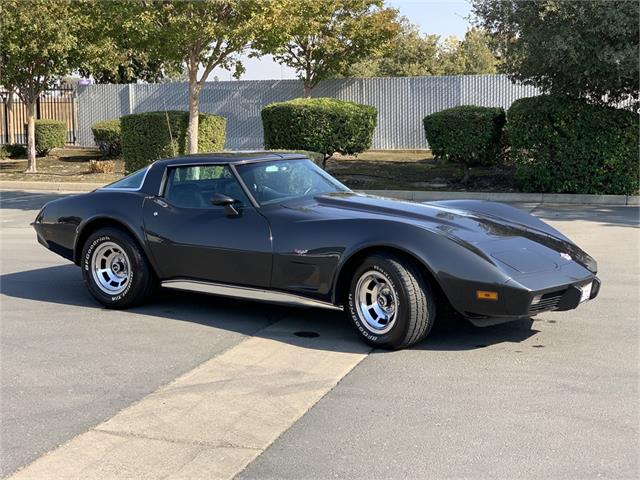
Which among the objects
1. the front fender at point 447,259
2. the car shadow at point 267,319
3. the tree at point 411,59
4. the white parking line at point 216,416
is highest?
the tree at point 411,59

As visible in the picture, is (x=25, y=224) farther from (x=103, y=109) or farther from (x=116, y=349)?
(x=103, y=109)

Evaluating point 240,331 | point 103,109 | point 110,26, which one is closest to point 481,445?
point 240,331

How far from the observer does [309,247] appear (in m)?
5.81

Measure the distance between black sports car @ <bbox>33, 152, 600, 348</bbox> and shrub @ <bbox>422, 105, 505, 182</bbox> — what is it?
32.5 ft

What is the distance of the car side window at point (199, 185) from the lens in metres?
6.50

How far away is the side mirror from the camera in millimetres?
6195


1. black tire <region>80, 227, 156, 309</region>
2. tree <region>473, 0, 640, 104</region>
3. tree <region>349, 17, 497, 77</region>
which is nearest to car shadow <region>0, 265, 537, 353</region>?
black tire <region>80, 227, 156, 309</region>

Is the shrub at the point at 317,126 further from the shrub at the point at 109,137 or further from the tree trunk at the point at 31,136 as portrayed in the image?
the shrub at the point at 109,137

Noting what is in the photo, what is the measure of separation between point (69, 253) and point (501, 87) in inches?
853

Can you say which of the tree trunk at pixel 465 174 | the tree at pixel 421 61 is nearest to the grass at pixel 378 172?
the tree trunk at pixel 465 174

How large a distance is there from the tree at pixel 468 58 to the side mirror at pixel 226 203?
41509 mm

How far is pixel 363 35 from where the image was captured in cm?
2745

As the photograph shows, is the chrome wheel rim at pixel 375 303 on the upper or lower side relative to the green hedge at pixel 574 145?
lower

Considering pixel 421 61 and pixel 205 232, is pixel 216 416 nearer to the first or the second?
pixel 205 232
